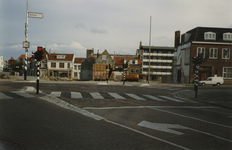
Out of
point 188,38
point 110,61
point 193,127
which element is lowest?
point 193,127

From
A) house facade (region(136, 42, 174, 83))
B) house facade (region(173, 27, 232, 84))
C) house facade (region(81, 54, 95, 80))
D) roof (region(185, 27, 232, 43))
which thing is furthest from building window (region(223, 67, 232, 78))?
house facade (region(136, 42, 174, 83))

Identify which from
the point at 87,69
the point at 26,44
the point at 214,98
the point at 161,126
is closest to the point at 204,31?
the point at 214,98

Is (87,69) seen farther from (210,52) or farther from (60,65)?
(210,52)

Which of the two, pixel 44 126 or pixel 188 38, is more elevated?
pixel 188 38

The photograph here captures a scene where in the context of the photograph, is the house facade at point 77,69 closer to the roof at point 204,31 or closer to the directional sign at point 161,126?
the roof at point 204,31

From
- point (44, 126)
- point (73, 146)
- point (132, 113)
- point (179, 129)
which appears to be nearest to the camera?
point (73, 146)

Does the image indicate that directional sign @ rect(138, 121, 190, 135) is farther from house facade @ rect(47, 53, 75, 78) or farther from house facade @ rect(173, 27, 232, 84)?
house facade @ rect(47, 53, 75, 78)

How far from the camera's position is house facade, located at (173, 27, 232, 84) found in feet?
134

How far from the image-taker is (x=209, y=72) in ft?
136

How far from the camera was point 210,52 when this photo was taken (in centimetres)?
4125

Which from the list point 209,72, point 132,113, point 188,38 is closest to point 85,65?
point 188,38

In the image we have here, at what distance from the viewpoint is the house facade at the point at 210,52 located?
40.8m

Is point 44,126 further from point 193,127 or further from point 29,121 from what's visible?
point 193,127

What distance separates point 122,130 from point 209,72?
4031 cm
